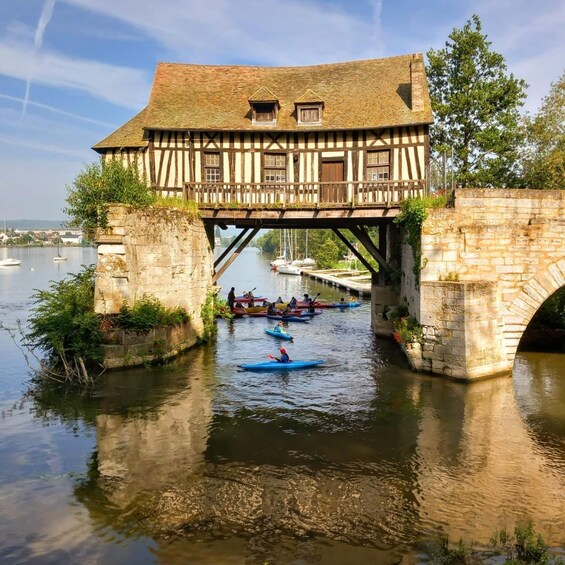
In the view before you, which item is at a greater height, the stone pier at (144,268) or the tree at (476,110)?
the tree at (476,110)

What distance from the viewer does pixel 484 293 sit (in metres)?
12.1

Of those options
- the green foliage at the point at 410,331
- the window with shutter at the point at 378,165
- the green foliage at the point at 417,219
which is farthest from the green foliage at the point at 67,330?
the window with shutter at the point at 378,165

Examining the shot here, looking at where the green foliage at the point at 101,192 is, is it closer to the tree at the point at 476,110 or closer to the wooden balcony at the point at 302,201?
the wooden balcony at the point at 302,201

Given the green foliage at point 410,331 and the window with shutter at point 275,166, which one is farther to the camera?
the window with shutter at point 275,166

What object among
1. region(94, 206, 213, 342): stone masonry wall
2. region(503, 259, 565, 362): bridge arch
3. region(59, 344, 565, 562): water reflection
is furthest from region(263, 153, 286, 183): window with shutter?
region(59, 344, 565, 562): water reflection

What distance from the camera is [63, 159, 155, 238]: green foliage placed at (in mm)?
15188

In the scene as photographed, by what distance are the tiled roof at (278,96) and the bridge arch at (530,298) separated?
6.92 metres

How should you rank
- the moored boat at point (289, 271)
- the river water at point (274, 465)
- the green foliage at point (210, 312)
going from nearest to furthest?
the river water at point (274, 465), the green foliage at point (210, 312), the moored boat at point (289, 271)

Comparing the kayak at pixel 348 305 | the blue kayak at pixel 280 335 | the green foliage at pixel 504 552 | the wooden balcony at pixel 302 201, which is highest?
the wooden balcony at pixel 302 201

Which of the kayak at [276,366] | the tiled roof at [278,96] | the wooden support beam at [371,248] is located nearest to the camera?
the kayak at [276,366]

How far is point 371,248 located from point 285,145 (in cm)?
489

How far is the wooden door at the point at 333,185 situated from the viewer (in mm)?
17078

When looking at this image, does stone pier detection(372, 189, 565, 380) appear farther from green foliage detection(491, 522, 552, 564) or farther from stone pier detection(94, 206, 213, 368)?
stone pier detection(94, 206, 213, 368)

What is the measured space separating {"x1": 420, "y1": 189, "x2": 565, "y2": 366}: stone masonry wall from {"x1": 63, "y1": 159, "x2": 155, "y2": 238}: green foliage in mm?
8923
